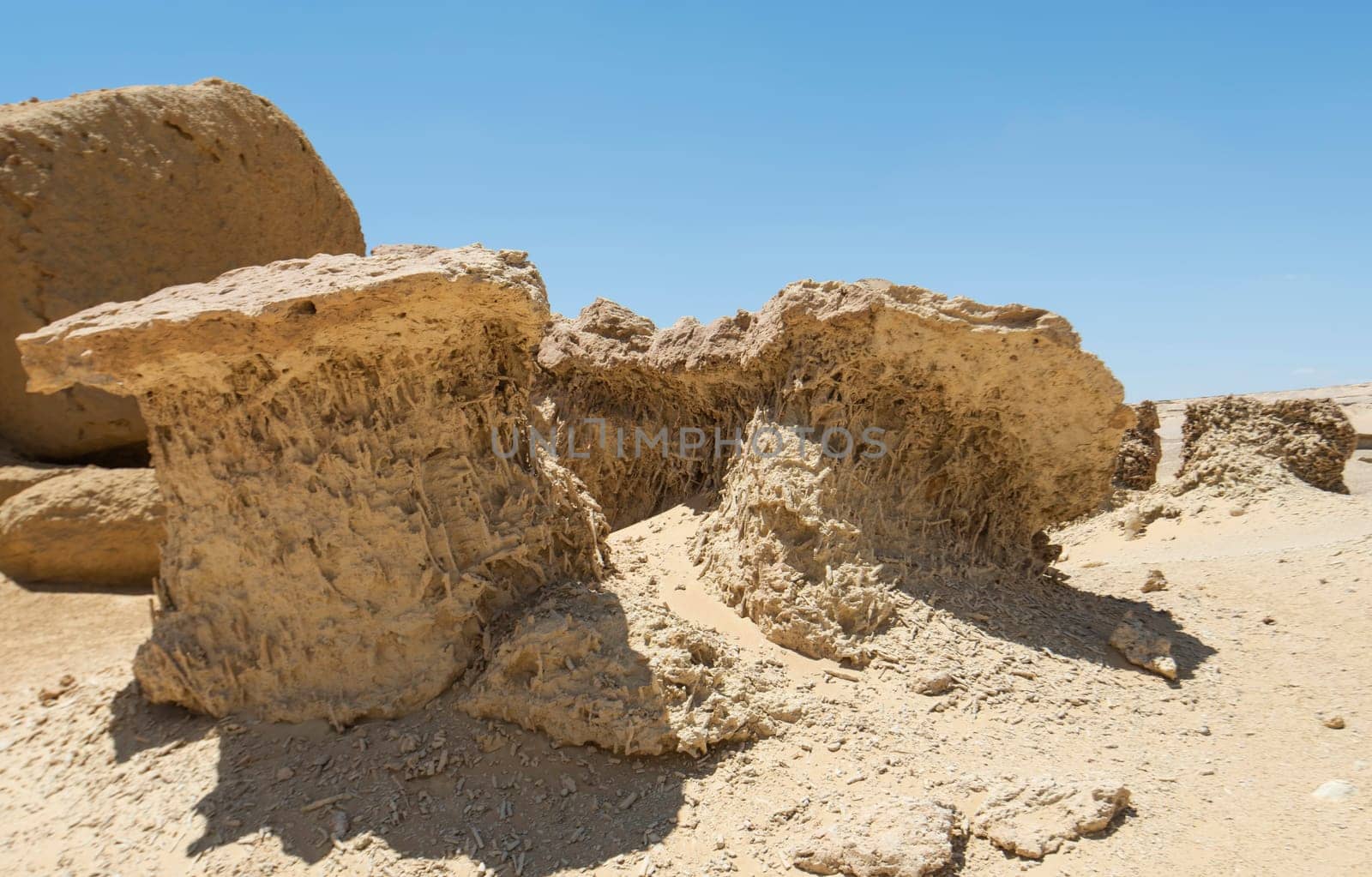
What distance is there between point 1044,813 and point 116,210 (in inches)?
277

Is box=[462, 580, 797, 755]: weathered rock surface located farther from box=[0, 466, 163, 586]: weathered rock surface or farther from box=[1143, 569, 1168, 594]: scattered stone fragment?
box=[1143, 569, 1168, 594]: scattered stone fragment

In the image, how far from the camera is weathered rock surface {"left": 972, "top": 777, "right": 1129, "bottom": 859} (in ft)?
11.1

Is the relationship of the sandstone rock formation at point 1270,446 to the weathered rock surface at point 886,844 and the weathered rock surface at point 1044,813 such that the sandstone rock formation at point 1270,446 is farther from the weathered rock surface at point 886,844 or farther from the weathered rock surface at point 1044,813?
the weathered rock surface at point 886,844

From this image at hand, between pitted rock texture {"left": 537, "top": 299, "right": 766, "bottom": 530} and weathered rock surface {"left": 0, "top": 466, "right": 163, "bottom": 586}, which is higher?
pitted rock texture {"left": 537, "top": 299, "right": 766, "bottom": 530}

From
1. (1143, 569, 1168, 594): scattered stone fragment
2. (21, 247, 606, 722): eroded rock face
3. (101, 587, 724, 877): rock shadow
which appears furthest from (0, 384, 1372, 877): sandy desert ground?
(1143, 569, 1168, 594): scattered stone fragment

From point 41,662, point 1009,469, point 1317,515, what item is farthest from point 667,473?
point 1317,515

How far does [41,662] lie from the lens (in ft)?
16.0

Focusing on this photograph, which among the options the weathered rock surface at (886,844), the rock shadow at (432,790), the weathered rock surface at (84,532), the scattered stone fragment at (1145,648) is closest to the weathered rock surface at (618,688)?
the rock shadow at (432,790)

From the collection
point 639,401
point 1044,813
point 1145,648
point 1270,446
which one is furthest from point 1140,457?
point 1044,813

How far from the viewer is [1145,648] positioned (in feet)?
16.6

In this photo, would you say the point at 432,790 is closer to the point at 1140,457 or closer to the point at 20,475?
the point at 20,475

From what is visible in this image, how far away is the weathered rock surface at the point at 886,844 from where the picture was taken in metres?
3.27

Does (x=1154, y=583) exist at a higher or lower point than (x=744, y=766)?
higher

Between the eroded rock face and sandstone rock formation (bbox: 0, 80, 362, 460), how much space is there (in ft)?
9.27
